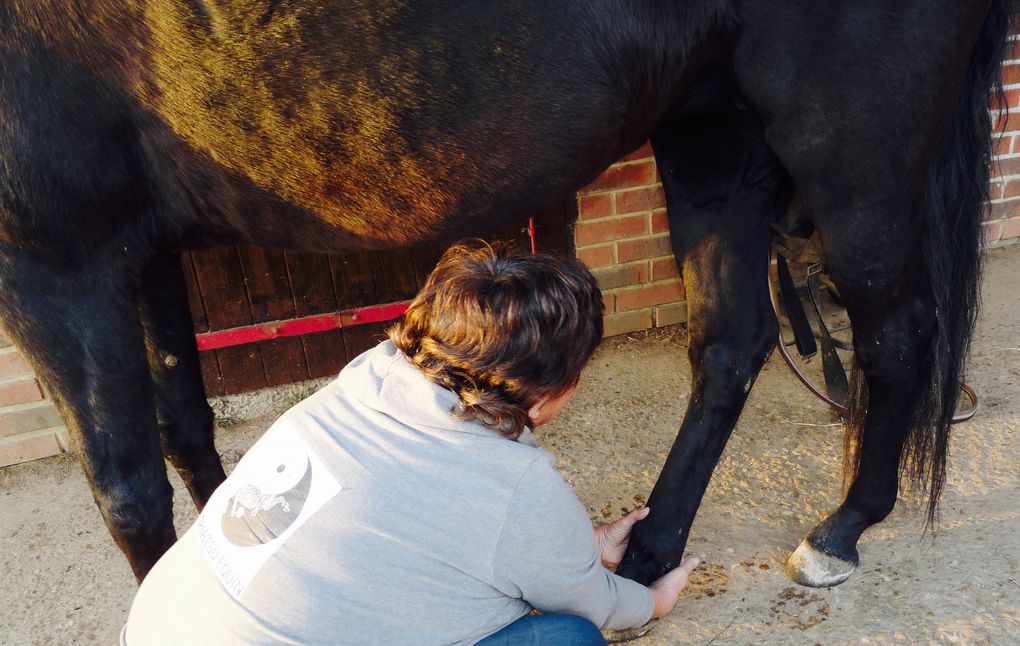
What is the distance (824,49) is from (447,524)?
1140 mm

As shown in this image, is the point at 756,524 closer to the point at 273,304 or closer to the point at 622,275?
the point at 622,275

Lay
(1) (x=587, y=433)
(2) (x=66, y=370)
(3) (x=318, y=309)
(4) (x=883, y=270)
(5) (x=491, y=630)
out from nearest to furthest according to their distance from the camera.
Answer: (5) (x=491, y=630), (2) (x=66, y=370), (4) (x=883, y=270), (1) (x=587, y=433), (3) (x=318, y=309)

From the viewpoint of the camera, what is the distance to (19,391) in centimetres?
268

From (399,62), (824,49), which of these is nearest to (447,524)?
(399,62)

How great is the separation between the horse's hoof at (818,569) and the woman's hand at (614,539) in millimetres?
441

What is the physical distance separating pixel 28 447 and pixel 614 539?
219 centimetres

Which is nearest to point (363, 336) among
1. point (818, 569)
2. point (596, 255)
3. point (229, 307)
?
point (229, 307)

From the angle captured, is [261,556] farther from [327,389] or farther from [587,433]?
[587,433]

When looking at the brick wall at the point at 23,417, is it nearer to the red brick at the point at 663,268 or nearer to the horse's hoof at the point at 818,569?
the red brick at the point at 663,268

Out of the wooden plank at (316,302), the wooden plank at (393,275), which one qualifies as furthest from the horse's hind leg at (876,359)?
the wooden plank at (316,302)

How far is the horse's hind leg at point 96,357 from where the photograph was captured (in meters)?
1.42

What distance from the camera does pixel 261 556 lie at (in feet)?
3.56

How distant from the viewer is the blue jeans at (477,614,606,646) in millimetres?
1211

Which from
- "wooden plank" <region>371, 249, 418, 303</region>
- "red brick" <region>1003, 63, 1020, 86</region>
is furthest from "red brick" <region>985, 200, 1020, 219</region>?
"wooden plank" <region>371, 249, 418, 303</region>
